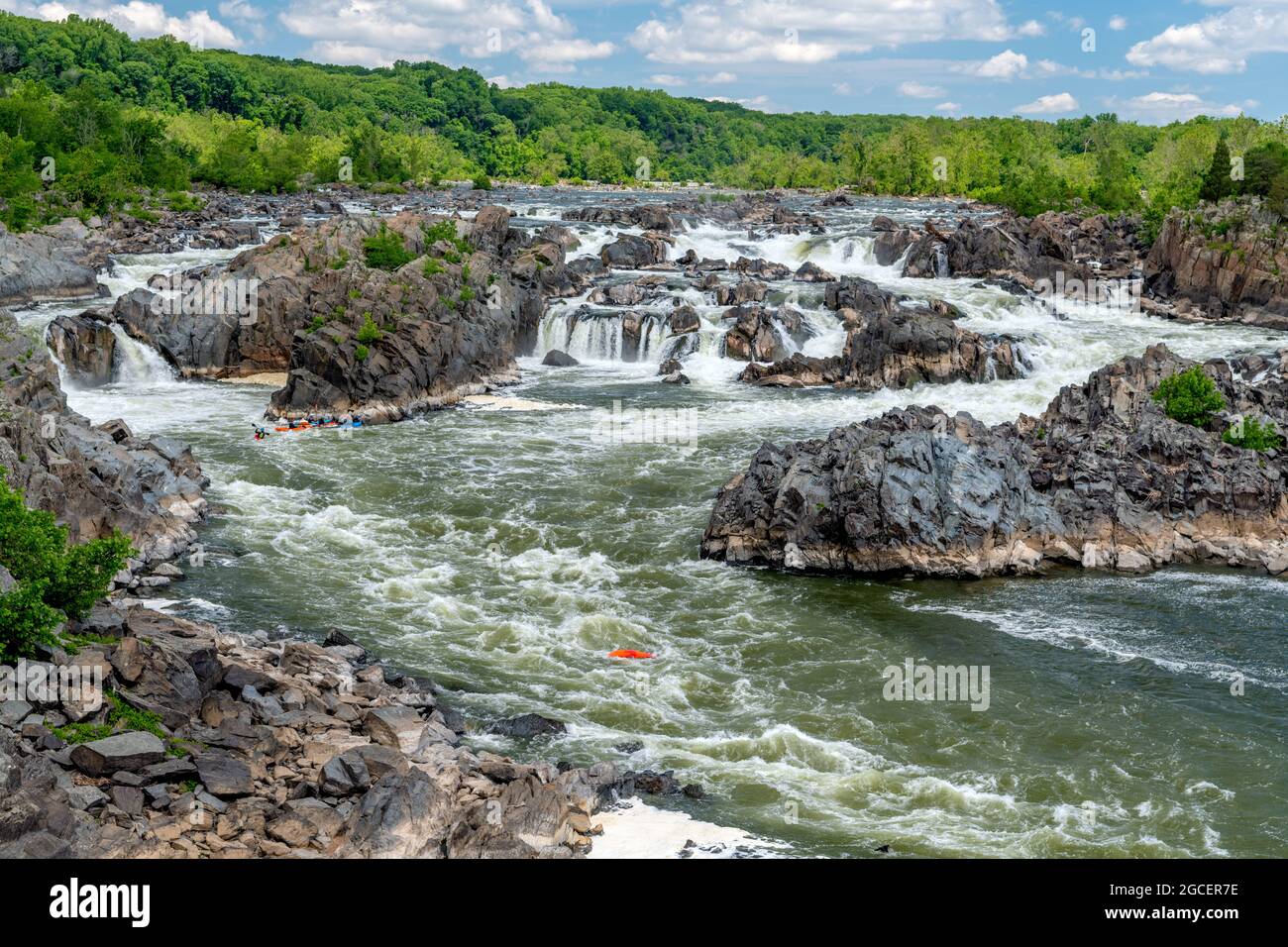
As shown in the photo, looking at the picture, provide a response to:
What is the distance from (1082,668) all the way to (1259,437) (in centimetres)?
1186

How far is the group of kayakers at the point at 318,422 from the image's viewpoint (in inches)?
1615

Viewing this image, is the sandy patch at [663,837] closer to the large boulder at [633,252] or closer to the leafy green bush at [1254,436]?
the leafy green bush at [1254,436]

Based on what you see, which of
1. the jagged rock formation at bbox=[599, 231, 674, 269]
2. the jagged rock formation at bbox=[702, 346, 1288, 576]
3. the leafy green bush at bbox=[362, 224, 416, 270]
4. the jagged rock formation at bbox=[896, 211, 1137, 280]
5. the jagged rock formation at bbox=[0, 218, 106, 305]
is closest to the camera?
the jagged rock formation at bbox=[702, 346, 1288, 576]

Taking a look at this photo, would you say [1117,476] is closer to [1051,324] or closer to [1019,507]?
[1019,507]

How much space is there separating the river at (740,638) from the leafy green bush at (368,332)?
11.2 ft

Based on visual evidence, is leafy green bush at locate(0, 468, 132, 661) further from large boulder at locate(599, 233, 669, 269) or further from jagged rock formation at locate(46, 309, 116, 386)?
large boulder at locate(599, 233, 669, 269)

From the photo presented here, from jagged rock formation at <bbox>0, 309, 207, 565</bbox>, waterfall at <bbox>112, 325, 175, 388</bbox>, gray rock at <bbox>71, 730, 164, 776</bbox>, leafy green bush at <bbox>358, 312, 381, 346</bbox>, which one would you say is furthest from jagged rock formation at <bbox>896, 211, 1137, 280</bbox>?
gray rock at <bbox>71, 730, 164, 776</bbox>

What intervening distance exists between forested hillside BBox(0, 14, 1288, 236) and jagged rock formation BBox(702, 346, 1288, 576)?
39846mm

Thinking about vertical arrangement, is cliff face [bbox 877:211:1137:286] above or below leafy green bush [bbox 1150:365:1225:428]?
above

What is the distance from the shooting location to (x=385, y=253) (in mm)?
50250

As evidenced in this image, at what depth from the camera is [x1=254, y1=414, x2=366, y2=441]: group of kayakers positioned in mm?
41031

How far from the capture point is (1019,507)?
29.3m

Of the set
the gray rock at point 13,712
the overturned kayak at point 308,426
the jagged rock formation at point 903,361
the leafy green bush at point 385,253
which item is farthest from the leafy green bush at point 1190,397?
the leafy green bush at point 385,253
